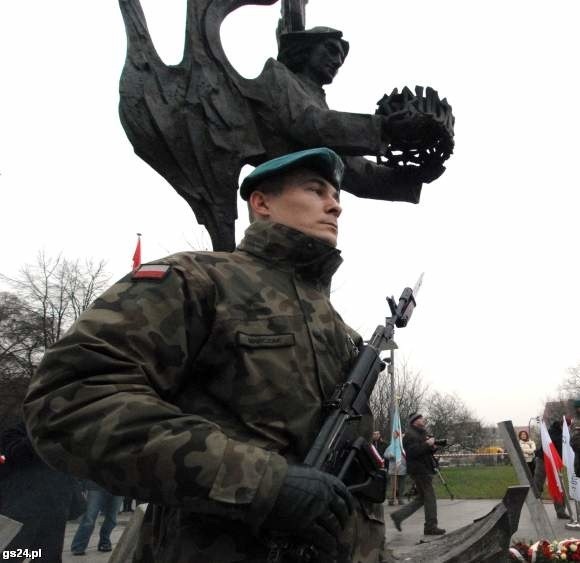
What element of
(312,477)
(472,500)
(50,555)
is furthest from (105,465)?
(472,500)

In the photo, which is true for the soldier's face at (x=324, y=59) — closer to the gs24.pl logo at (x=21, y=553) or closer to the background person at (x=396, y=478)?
the gs24.pl logo at (x=21, y=553)

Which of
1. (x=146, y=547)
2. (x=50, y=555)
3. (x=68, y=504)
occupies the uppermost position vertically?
(x=146, y=547)

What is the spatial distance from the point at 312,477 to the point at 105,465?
16.1 inches

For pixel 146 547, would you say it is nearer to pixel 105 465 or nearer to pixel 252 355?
pixel 105 465

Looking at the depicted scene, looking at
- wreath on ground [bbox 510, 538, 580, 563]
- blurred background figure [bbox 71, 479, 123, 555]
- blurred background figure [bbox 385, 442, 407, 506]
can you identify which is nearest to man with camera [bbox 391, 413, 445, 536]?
blurred background figure [bbox 385, 442, 407, 506]

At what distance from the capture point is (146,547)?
4.68ft

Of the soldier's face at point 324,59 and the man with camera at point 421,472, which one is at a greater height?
the soldier's face at point 324,59

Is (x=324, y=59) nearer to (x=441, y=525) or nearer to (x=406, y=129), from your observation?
(x=406, y=129)

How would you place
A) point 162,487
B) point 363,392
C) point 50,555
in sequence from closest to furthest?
point 162,487
point 363,392
point 50,555

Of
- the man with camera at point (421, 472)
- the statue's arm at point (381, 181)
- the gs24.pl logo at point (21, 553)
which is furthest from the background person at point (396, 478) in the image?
the statue's arm at point (381, 181)

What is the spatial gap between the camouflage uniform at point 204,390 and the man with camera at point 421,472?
262 inches

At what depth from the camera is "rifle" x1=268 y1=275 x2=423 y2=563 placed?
1305 mm

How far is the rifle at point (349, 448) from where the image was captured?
4.28 ft

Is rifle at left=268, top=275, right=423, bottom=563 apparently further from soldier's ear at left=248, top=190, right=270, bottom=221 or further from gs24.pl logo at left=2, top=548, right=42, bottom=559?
gs24.pl logo at left=2, top=548, right=42, bottom=559
